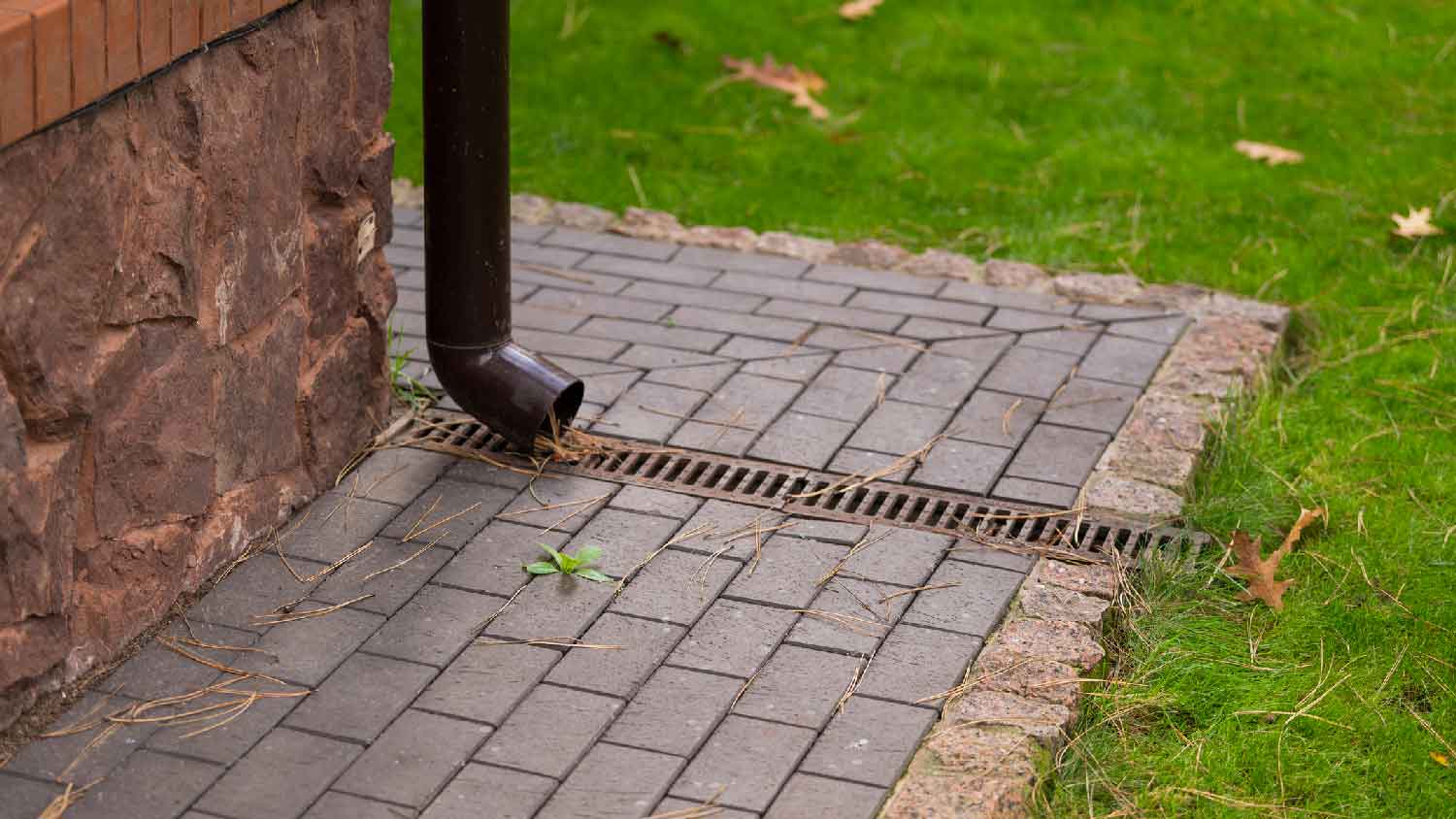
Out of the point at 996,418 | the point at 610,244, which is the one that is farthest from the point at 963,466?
the point at 610,244

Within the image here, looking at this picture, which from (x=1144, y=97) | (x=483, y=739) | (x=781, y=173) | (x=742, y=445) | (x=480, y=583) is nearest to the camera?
(x=483, y=739)

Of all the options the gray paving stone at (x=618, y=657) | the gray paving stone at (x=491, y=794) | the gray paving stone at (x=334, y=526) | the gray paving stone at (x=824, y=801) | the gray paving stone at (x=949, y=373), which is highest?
the gray paving stone at (x=824, y=801)

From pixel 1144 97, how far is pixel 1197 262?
1626mm

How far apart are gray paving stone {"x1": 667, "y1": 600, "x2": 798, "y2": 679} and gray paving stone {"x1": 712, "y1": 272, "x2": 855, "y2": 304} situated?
181 centimetres

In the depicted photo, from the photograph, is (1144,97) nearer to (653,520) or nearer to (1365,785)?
(653,520)

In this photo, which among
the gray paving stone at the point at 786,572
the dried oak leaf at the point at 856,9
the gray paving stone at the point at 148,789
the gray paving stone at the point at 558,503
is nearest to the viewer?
the gray paving stone at the point at 148,789

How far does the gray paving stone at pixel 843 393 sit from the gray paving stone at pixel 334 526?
46.7 inches

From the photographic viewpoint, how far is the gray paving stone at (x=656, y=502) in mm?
3992

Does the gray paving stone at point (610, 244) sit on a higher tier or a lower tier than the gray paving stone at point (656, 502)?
lower

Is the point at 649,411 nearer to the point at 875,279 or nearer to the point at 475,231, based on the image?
the point at 475,231

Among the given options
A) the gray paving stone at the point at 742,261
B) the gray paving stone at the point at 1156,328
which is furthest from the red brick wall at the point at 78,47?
the gray paving stone at the point at 1156,328

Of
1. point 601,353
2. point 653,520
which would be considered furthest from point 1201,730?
point 601,353

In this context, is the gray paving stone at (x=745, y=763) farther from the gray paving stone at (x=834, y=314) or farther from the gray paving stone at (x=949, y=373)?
the gray paving stone at (x=834, y=314)

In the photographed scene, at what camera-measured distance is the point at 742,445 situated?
432 cm
